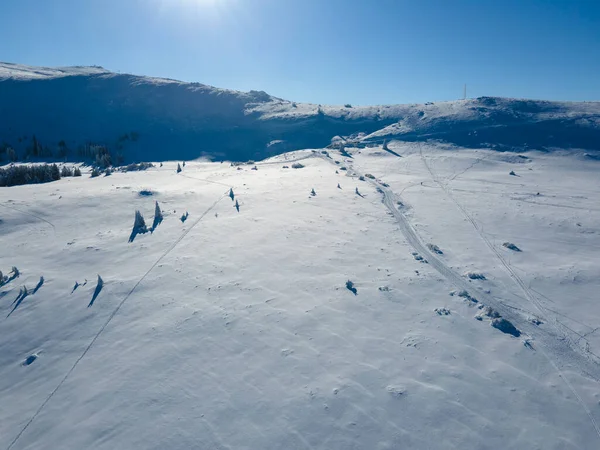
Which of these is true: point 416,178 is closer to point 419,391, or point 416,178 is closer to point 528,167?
point 528,167

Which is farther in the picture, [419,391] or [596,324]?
[596,324]

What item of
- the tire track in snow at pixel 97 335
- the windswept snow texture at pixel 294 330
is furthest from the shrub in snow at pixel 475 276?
the tire track in snow at pixel 97 335

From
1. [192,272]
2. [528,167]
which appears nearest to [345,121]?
[528,167]

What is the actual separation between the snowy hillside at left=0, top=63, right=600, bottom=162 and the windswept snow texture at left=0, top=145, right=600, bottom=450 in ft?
80.4

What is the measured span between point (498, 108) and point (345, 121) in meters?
18.0

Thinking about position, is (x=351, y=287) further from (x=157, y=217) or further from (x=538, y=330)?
(x=157, y=217)

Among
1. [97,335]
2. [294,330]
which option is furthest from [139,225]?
[294,330]

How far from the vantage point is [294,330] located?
28.0ft

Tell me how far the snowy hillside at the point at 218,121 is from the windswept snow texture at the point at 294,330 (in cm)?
2450

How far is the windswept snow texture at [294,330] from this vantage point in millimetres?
6270

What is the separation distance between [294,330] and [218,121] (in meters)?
44.5

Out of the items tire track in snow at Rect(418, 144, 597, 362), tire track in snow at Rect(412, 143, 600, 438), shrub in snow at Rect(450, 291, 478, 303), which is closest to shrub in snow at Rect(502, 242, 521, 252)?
tire track in snow at Rect(418, 144, 597, 362)

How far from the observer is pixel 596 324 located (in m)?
9.18

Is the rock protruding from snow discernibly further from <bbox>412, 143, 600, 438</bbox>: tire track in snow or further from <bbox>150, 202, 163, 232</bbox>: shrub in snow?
<bbox>412, 143, 600, 438</bbox>: tire track in snow
